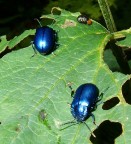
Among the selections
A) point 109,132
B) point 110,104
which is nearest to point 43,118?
point 110,104

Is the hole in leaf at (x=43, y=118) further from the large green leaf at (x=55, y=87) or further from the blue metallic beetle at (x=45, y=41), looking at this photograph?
the blue metallic beetle at (x=45, y=41)

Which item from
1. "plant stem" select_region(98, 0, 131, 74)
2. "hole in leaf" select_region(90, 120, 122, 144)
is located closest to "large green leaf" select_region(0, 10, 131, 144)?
"plant stem" select_region(98, 0, 131, 74)

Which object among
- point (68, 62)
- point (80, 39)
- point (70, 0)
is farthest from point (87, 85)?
point (70, 0)

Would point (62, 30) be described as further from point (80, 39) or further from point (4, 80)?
point (4, 80)

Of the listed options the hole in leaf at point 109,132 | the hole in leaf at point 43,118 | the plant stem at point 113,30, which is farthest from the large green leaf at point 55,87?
the hole in leaf at point 109,132

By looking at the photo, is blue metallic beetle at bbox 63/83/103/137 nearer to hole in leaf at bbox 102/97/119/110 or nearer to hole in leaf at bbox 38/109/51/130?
hole in leaf at bbox 102/97/119/110

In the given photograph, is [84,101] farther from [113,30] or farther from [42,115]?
[113,30]
